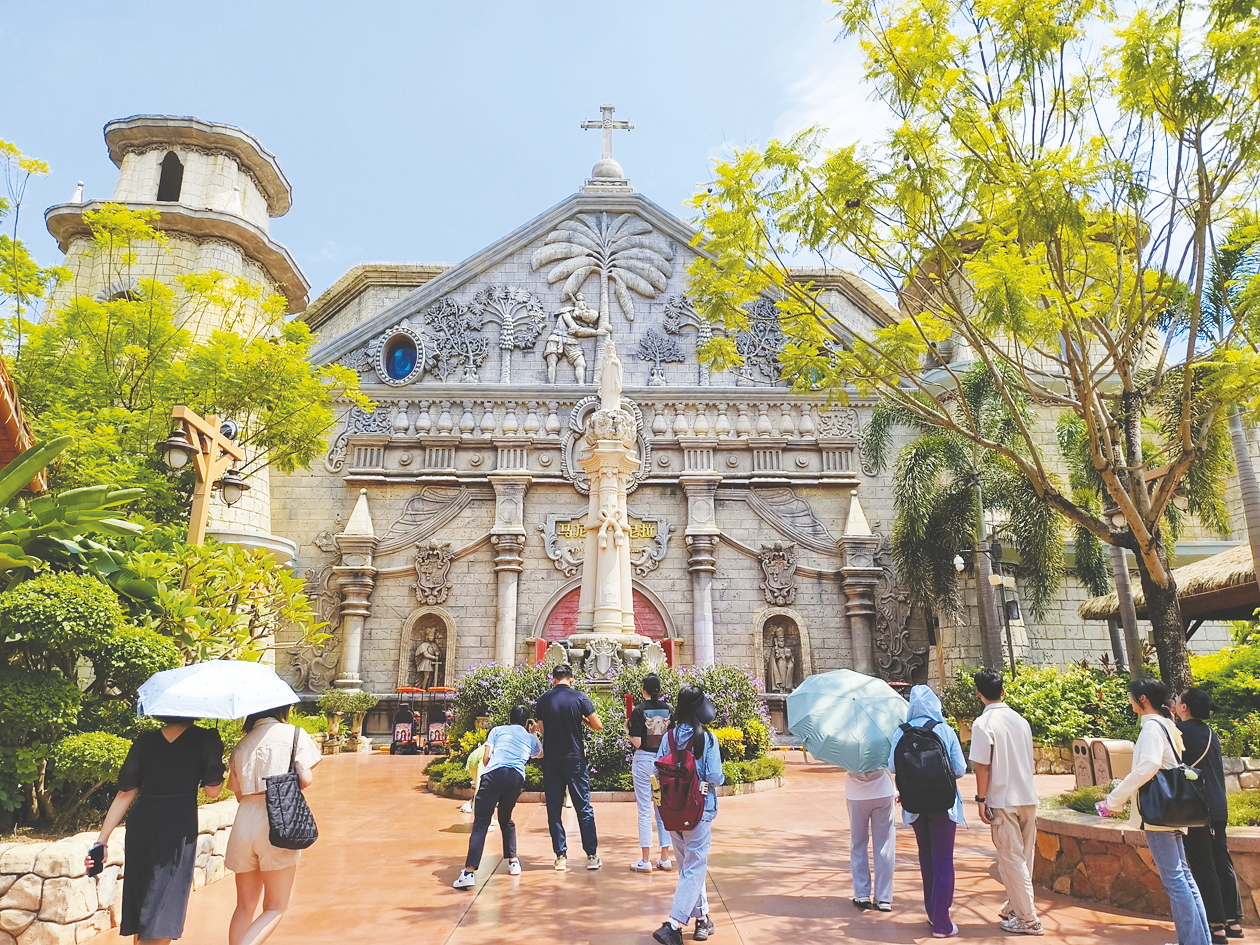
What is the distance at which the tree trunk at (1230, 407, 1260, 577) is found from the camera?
10.2m

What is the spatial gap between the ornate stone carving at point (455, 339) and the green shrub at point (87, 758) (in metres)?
15.5

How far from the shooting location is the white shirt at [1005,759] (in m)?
4.56

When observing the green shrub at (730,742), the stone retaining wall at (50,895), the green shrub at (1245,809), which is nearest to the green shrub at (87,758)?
the stone retaining wall at (50,895)

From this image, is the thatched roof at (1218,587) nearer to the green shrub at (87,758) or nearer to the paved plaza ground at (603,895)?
the paved plaza ground at (603,895)

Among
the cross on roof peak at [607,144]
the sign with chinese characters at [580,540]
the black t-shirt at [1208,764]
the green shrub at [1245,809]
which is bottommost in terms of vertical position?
the green shrub at [1245,809]

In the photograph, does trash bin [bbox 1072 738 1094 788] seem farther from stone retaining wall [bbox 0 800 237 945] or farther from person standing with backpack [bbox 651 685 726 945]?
stone retaining wall [bbox 0 800 237 945]

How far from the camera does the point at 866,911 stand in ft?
16.5

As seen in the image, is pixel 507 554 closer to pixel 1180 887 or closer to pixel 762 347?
pixel 762 347

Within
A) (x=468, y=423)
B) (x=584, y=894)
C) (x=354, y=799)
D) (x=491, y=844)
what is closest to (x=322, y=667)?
(x=468, y=423)

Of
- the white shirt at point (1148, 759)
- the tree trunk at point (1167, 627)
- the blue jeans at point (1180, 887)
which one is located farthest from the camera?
the tree trunk at point (1167, 627)

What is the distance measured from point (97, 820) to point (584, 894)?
3.44 meters

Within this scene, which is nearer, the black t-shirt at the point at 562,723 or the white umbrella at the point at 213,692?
the white umbrella at the point at 213,692

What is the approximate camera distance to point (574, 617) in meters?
19.1

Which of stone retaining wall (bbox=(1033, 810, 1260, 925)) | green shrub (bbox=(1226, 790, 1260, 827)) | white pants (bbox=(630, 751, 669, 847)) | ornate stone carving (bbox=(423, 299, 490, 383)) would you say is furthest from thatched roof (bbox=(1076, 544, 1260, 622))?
ornate stone carving (bbox=(423, 299, 490, 383))
